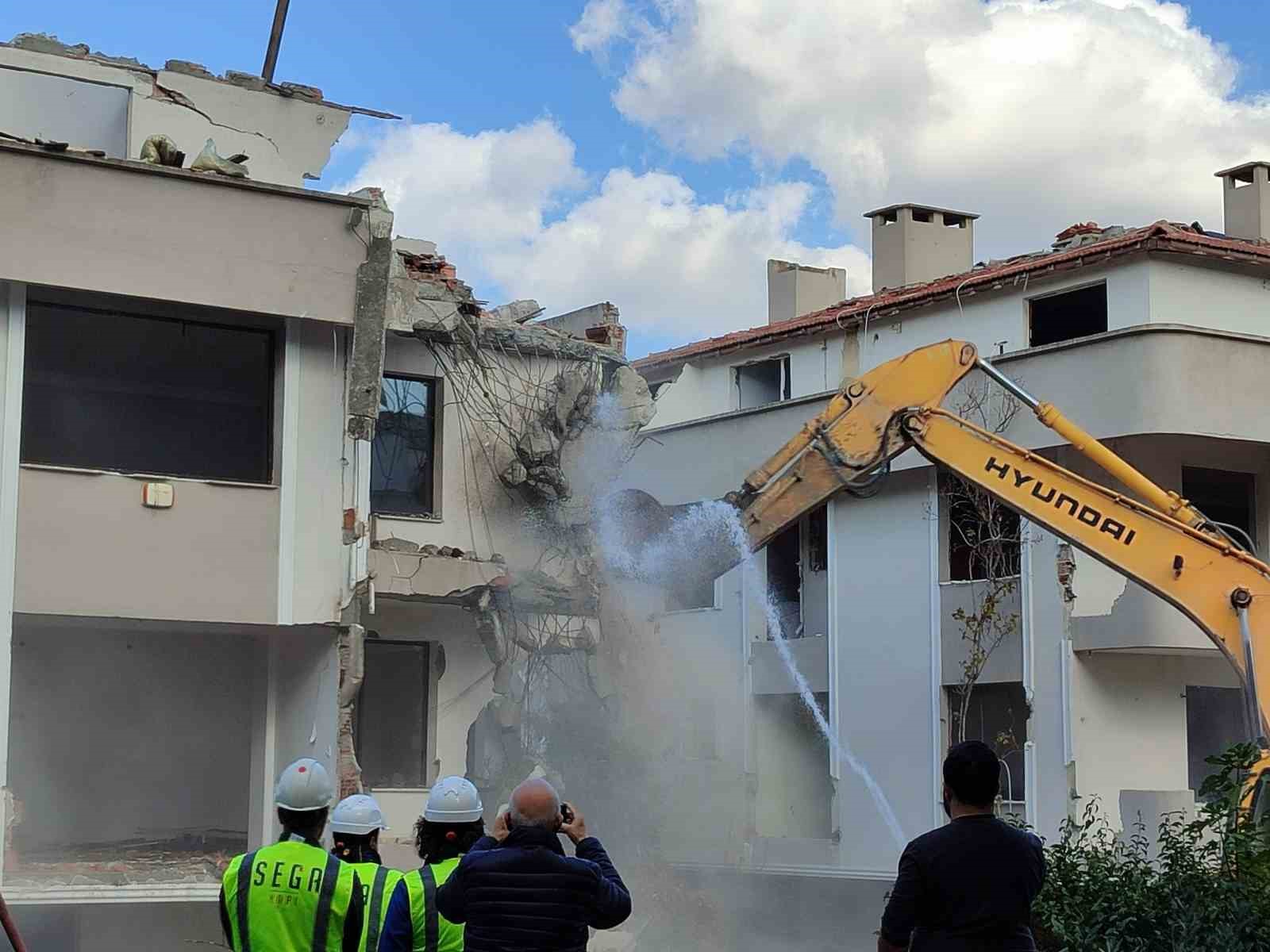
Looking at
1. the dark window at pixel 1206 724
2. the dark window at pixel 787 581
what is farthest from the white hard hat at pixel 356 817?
the dark window at pixel 787 581

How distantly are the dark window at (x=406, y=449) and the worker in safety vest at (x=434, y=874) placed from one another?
11.8m

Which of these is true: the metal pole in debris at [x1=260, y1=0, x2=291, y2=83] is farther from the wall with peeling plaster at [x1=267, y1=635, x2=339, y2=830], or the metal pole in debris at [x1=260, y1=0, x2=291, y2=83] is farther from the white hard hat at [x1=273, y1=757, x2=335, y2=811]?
the white hard hat at [x1=273, y1=757, x2=335, y2=811]

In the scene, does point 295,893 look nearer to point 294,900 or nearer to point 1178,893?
point 294,900

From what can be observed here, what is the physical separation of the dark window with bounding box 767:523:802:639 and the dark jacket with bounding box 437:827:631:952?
2263 cm

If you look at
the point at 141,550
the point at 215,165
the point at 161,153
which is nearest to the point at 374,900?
the point at 141,550

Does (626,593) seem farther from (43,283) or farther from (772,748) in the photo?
(772,748)

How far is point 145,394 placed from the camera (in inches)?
688

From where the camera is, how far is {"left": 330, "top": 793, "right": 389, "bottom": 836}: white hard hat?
718 centimetres

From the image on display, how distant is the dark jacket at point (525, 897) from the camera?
6461 mm

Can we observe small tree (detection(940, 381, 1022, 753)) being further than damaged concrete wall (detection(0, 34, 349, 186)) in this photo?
Yes

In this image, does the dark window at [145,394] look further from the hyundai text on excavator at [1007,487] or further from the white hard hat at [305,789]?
the white hard hat at [305,789]

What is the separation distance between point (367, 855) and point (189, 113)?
1339 centimetres

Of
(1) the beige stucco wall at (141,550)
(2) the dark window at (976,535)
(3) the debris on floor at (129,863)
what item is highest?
(2) the dark window at (976,535)

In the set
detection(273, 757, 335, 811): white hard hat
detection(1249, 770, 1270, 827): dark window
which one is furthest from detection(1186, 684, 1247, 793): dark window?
detection(273, 757, 335, 811): white hard hat
